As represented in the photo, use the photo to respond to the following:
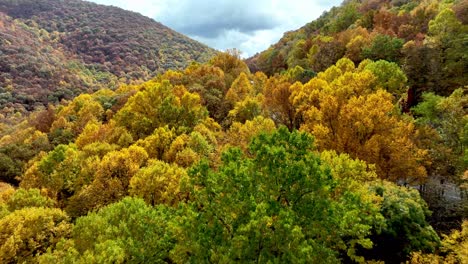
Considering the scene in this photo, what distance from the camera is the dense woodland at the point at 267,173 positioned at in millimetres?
20094

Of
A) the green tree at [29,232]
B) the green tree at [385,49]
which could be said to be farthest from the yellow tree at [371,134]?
the green tree at [385,49]

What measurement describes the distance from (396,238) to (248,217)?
44.6 feet

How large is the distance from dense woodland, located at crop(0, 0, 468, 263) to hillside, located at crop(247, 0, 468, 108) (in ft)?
1.20

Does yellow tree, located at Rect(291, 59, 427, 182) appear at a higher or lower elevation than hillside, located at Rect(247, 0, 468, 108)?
lower

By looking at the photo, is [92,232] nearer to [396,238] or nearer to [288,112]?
[396,238]

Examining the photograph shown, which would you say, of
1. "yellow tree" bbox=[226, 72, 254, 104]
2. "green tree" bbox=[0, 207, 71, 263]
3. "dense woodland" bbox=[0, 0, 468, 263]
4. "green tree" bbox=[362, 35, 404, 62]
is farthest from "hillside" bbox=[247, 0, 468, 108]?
"green tree" bbox=[0, 207, 71, 263]

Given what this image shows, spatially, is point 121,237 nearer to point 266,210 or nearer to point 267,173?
point 266,210

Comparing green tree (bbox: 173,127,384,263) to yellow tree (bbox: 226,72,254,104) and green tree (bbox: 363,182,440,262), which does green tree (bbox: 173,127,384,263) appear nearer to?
green tree (bbox: 363,182,440,262)

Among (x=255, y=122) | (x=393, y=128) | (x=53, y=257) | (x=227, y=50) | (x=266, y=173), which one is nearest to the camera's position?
(x=266, y=173)

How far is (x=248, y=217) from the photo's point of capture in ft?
64.4

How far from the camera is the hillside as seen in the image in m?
59.2

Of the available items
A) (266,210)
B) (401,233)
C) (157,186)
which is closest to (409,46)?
(401,233)

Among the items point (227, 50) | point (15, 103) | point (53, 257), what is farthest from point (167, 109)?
point (15, 103)

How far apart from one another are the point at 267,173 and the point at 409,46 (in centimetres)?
5756
